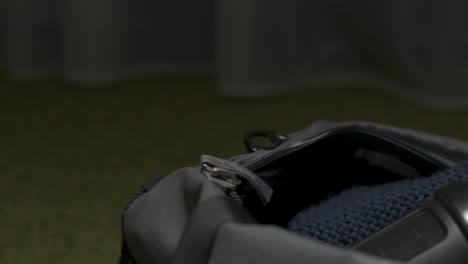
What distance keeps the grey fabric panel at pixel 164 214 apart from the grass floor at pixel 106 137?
0.94 ft

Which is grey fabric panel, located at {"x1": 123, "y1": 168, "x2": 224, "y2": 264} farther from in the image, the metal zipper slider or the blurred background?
the blurred background

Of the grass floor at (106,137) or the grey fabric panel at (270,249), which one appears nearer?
the grey fabric panel at (270,249)

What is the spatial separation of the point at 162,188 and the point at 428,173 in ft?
0.68

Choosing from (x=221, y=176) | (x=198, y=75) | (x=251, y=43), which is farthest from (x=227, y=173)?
(x=198, y=75)

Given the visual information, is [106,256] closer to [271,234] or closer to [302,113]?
[271,234]

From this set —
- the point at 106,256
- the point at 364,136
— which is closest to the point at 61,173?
the point at 106,256

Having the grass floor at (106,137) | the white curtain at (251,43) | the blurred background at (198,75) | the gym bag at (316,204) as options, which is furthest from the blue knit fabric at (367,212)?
the white curtain at (251,43)

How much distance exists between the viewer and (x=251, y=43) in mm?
1233

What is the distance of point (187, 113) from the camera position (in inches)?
47.7

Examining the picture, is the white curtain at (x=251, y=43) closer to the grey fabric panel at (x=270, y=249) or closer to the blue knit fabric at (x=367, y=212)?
the blue knit fabric at (x=367, y=212)

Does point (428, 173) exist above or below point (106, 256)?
above

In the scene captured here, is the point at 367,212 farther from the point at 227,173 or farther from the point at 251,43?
the point at 251,43

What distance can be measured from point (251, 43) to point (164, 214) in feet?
2.54

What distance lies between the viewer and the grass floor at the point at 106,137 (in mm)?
834
